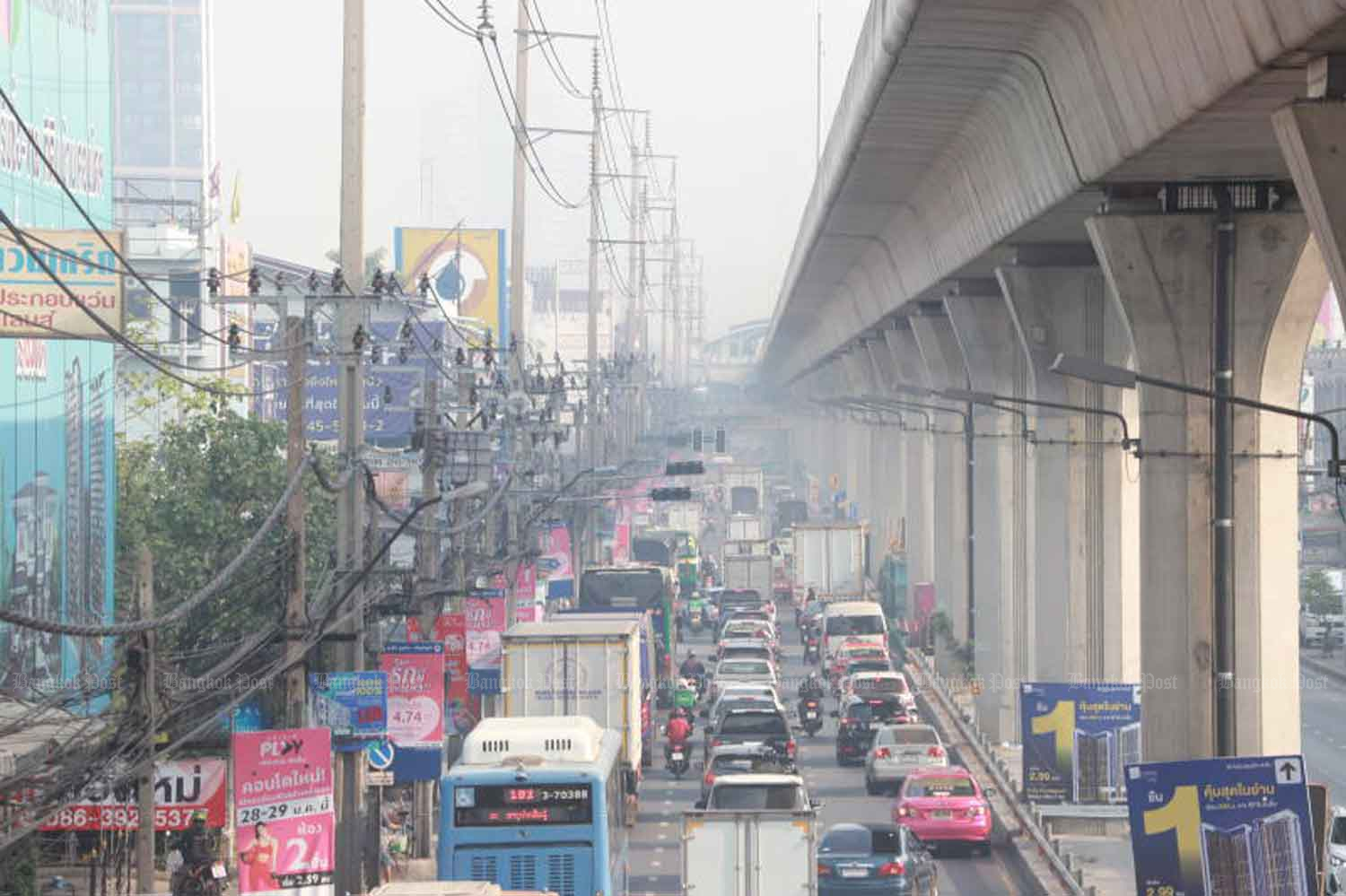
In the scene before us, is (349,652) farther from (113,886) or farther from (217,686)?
(113,886)

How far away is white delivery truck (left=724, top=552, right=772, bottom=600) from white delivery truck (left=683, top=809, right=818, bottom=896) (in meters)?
47.7

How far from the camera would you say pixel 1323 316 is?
144m

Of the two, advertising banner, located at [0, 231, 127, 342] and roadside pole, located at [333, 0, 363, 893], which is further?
advertising banner, located at [0, 231, 127, 342]

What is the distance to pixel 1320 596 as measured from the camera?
205 ft

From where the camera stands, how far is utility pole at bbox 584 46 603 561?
65375mm

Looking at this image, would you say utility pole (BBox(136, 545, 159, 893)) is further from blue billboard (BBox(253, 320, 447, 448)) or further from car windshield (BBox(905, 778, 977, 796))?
blue billboard (BBox(253, 320, 447, 448))

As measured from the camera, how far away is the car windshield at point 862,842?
24.5 m

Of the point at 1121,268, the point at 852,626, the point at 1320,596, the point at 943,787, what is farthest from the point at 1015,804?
the point at 1320,596

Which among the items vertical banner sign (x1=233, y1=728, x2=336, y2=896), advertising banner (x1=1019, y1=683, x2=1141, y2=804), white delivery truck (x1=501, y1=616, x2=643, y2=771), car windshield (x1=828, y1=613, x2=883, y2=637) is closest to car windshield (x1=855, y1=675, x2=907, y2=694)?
white delivery truck (x1=501, y1=616, x2=643, y2=771)

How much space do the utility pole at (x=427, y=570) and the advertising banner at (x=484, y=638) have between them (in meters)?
1.37

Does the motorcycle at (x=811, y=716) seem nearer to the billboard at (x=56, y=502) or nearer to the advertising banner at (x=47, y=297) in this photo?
the billboard at (x=56, y=502)

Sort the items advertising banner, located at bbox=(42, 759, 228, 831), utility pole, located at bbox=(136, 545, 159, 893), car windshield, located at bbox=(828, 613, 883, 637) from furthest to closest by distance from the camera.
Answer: car windshield, located at bbox=(828, 613, 883, 637)
advertising banner, located at bbox=(42, 759, 228, 831)
utility pole, located at bbox=(136, 545, 159, 893)

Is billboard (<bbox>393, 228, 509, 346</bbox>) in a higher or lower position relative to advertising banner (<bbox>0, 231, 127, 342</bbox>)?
higher

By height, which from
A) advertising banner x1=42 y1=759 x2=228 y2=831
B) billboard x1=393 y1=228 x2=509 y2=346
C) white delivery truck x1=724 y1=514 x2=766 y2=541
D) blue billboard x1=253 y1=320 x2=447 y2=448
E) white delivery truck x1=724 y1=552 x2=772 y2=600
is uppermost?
billboard x1=393 y1=228 x2=509 y2=346
